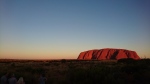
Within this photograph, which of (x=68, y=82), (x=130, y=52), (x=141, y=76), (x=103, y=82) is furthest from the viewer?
(x=130, y=52)

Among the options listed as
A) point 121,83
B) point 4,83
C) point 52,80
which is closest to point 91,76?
point 121,83

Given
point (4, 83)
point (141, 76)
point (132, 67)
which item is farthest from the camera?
point (132, 67)

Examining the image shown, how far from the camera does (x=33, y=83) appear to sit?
20.6m

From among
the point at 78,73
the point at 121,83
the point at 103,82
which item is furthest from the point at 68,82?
the point at 121,83

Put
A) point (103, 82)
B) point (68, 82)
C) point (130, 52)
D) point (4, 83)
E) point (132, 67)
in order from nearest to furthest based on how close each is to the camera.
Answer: point (4, 83)
point (103, 82)
point (68, 82)
point (132, 67)
point (130, 52)

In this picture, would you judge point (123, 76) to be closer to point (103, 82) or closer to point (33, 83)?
point (103, 82)

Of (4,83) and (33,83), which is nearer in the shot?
(4,83)

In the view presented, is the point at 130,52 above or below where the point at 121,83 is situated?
above

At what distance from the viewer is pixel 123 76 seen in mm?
21547

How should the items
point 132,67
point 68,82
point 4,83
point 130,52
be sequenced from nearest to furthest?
point 4,83, point 68,82, point 132,67, point 130,52

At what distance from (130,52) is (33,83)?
18597 cm

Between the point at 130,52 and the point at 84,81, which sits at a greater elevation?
the point at 130,52

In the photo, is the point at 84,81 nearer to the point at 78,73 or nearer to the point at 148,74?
the point at 78,73

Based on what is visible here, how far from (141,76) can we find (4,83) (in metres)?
12.6
